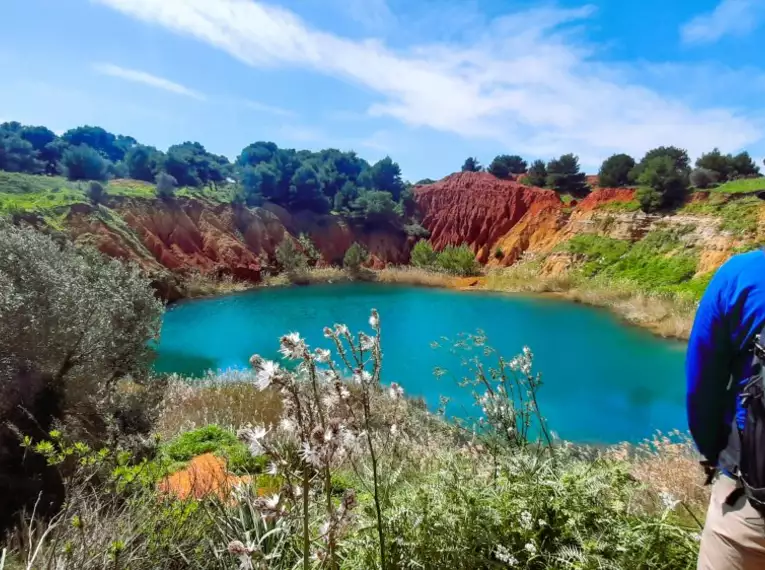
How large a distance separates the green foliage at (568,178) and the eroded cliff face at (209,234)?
447 inches

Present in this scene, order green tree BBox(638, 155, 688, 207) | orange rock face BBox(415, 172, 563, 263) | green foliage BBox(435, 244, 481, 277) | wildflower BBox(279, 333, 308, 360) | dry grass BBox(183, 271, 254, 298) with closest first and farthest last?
wildflower BBox(279, 333, 308, 360) → dry grass BBox(183, 271, 254, 298) → green tree BBox(638, 155, 688, 207) → green foliage BBox(435, 244, 481, 277) → orange rock face BBox(415, 172, 563, 263)

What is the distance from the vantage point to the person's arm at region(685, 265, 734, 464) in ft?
5.83

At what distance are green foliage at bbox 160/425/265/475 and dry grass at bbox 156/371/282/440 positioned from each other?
2.12 ft

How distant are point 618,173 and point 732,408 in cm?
3498

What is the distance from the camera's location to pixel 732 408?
69.3 inches

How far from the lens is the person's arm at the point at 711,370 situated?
1.78 m

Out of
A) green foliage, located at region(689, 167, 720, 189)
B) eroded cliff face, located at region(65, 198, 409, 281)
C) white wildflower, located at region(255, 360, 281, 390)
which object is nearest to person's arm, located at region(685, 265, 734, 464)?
white wildflower, located at region(255, 360, 281, 390)

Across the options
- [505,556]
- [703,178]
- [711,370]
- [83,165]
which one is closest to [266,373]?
[505,556]

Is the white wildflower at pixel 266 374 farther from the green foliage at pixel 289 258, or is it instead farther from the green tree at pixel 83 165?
the green tree at pixel 83 165

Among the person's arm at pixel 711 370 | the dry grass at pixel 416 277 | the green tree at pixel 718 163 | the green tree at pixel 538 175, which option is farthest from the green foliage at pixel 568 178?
the person's arm at pixel 711 370

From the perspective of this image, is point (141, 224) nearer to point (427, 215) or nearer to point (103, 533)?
point (427, 215)

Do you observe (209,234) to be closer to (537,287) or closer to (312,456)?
(537,287)

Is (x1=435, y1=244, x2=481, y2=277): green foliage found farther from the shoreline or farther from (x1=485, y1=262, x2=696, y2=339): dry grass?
(x1=485, y1=262, x2=696, y2=339): dry grass

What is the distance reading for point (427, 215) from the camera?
130 feet
